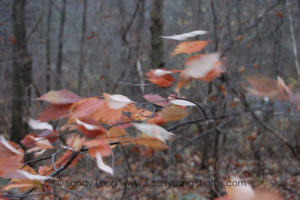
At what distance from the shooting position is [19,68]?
5.05 metres

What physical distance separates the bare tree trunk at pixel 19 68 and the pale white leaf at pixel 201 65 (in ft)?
16.5

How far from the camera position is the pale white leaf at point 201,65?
1.59ft

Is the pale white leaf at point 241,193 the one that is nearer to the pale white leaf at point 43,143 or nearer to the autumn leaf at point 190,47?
the autumn leaf at point 190,47

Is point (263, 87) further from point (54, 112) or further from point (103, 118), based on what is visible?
point (54, 112)

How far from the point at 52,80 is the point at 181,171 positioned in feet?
15.1

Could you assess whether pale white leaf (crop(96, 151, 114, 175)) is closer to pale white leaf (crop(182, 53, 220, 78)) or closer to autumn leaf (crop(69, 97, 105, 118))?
autumn leaf (crop(69, 97, 105, 118))

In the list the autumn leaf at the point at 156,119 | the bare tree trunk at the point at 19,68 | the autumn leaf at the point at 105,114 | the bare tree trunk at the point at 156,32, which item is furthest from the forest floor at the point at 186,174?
the autumn leaf at the point at 105,114

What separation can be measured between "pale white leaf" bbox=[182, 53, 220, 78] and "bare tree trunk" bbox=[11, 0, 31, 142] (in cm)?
504

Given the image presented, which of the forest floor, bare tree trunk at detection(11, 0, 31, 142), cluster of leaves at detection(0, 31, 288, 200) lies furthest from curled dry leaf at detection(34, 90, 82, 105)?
bare tree trunk at detection(11, 0, 31, 142)

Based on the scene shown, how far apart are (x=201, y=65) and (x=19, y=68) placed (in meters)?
5.38

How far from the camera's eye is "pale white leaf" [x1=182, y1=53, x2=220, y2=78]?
48cm

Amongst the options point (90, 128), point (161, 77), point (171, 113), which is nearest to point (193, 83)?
point (161, 77)

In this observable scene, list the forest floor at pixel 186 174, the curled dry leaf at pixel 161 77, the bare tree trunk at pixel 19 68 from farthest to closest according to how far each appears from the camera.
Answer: the bare tree trunk at pixel 19 68 → the forest floor at pixel 186 174 → the curled dry leaf at pixel 161 77

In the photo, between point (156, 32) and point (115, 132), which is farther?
point (156, 32)
